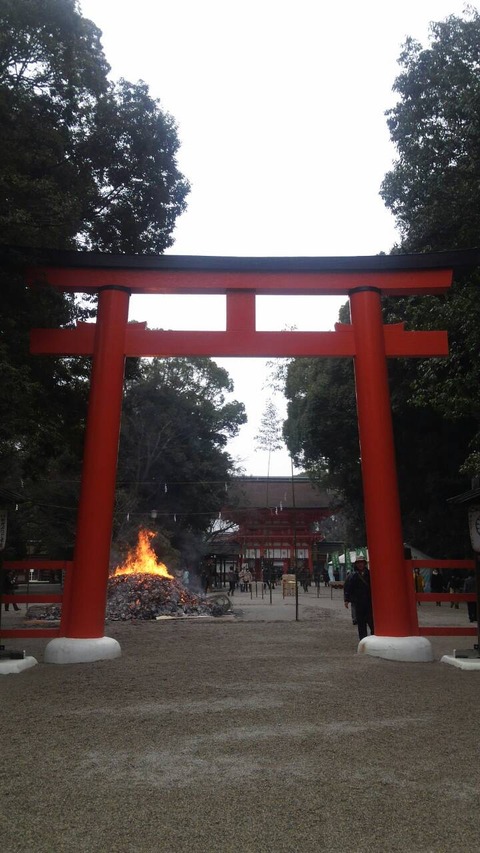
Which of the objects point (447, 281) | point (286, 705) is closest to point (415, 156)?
point (447, 281)

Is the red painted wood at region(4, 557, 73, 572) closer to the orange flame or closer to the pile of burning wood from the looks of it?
the pile of burning wood

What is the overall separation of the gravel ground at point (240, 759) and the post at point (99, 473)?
92 cm

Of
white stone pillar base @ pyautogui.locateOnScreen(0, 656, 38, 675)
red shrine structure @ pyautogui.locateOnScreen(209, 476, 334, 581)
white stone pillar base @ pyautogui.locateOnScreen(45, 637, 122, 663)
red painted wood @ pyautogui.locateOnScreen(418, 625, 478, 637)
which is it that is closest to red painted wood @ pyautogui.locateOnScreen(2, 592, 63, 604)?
white stone pillar base @ pyautogui.locateOnScreen(45, 637, 122, 663)

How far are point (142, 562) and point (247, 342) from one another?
15.8 metres

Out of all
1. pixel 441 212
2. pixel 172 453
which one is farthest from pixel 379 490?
pixel 172 453

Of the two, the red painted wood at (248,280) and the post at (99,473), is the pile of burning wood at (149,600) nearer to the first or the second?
the post at (99,473)

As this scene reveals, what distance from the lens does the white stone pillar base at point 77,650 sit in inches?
289

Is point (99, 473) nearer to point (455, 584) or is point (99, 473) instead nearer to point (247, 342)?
point (247, 342)

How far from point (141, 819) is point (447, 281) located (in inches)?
318

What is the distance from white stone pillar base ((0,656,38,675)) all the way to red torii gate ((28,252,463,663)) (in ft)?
2.07

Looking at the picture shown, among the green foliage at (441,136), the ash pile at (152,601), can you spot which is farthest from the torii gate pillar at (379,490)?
the ash pile at (152,601)

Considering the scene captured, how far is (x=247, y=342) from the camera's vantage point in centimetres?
866

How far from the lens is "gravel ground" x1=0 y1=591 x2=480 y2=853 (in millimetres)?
2621

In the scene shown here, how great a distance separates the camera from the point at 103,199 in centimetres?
1248
